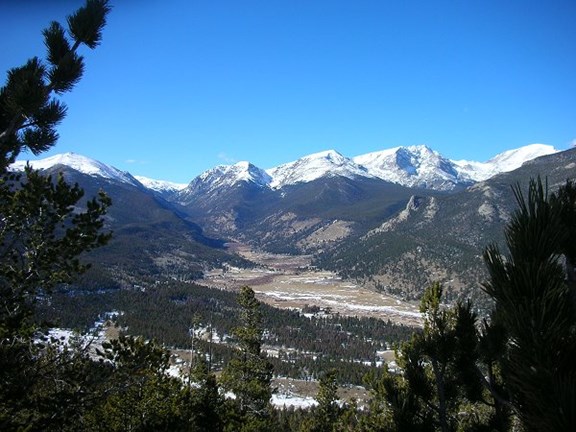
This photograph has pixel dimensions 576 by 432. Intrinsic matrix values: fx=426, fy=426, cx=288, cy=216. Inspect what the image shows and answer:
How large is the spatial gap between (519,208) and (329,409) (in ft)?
99.0

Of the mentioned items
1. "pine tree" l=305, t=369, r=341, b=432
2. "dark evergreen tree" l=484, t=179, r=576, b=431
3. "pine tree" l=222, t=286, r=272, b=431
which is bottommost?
"pine tree" l=305, t=369, r=341, b=432

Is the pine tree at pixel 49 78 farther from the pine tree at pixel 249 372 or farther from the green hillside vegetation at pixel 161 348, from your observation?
the pine tree at pixel 249 372

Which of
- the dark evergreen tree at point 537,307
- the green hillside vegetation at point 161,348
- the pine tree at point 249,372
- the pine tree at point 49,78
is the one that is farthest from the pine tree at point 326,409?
the dark evergreen tree at point 537,307

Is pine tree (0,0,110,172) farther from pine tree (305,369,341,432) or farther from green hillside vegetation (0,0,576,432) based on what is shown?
pine tree (305,369,341,432)

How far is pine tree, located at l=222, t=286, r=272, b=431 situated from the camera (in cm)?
2591

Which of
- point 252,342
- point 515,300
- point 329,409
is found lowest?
point 329,409

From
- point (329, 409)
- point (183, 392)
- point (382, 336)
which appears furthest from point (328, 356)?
point (183, 392)

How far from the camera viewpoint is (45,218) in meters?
8.94

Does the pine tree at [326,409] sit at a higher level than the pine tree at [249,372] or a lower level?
lower

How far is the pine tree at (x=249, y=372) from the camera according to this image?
1020 inches

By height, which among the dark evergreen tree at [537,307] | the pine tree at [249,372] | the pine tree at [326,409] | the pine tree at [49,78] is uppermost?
the pine tree at [49,78]

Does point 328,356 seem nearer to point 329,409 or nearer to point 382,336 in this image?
point 382,336

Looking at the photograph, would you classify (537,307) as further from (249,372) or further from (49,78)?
(249,372)

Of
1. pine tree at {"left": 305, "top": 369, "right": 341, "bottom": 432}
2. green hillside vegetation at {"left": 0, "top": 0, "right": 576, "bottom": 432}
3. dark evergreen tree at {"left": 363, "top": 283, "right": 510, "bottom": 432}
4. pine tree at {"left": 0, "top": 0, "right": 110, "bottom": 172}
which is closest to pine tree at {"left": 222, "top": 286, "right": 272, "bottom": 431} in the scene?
pine tree at {"left": 305, "top": 369, "right": 341, "bottom": 432}
